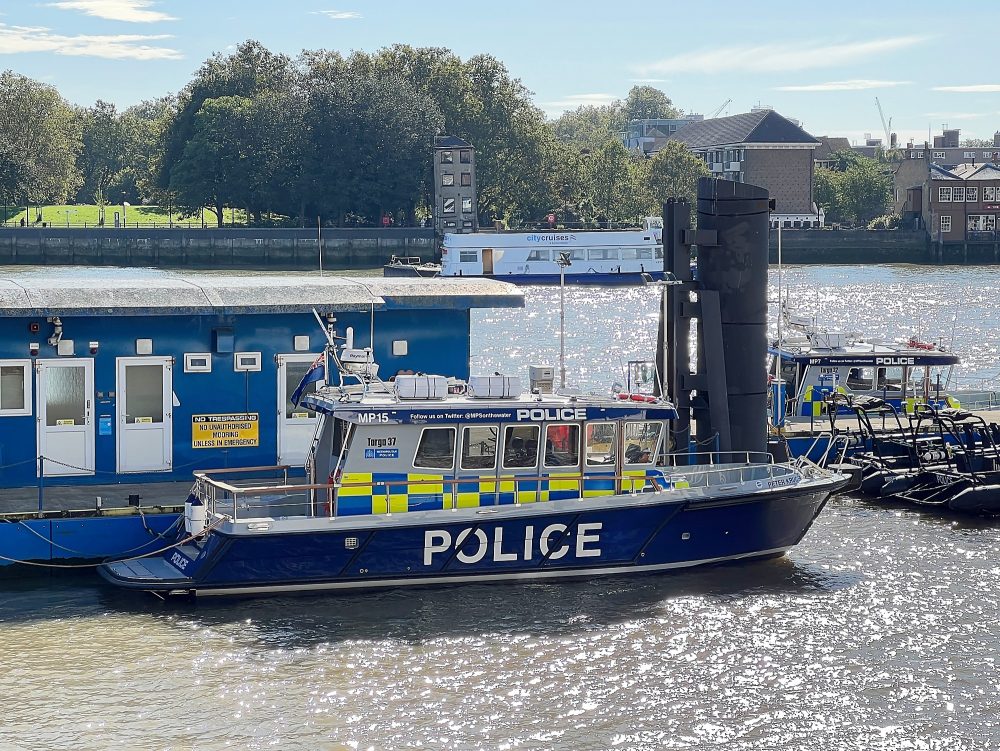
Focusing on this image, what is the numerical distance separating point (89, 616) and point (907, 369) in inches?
742

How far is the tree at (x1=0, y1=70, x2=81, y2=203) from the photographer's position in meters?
122

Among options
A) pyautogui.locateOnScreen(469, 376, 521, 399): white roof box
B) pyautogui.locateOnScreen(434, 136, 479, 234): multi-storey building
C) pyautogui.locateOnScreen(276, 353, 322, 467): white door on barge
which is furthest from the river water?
pyautogui.locateOnScreen(434, 136, 479, 234): multi-storey building

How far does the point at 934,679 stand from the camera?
59.8 feet

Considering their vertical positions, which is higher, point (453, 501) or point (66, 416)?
point (66, 416)

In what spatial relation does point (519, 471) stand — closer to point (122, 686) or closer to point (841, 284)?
point (122, 686)

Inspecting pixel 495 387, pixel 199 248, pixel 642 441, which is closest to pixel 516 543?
pixel 495 387

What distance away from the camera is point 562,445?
20906 mm

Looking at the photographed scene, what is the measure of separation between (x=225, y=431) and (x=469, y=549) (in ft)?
15.6

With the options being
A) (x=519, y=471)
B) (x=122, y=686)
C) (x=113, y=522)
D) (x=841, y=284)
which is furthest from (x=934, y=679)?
(x=841, y=284)

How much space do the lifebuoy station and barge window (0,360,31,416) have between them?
2cm

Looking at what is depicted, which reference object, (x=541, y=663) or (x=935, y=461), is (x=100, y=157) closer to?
(x=935, y=461)

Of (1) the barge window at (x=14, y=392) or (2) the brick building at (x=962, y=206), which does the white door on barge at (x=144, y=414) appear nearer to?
(1) the barge window at (x=14, y=392)

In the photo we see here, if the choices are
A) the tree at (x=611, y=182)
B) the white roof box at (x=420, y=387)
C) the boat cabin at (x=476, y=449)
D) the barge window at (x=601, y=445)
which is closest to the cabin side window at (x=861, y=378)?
the boat cabin at (x=476, y=449)

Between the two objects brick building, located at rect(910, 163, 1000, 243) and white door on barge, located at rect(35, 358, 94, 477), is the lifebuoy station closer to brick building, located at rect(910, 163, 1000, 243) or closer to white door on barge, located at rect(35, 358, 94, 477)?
white door on barge, located at rect(35, 358, 94, 477)
